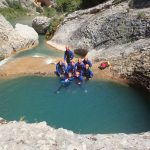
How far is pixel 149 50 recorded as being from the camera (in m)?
25.2

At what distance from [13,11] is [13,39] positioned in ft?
80.5

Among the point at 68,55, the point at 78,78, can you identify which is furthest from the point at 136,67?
the point at 68,55

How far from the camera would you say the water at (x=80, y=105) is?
18.3 metres

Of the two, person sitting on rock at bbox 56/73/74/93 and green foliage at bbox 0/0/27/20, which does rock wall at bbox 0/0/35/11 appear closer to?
green foliage at bbox 0/0/27/20

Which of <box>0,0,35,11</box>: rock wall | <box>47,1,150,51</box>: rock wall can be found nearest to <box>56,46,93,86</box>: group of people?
<box>47,1,150,51</box>: rock wall

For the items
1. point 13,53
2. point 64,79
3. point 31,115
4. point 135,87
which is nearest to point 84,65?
point 64,79

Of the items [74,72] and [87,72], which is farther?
[87,72]

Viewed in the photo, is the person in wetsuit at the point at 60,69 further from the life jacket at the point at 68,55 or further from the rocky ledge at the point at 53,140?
the rocky ledge at the point at 53,140

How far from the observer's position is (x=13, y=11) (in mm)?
56531

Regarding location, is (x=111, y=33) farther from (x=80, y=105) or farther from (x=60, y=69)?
(x=80, y=105)

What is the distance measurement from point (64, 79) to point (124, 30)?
9081 mm

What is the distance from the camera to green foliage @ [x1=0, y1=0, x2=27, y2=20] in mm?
54500

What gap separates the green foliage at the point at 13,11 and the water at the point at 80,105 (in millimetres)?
31673

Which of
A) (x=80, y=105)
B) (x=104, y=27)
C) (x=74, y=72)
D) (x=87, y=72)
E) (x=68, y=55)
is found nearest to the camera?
(x=80, y=105)
